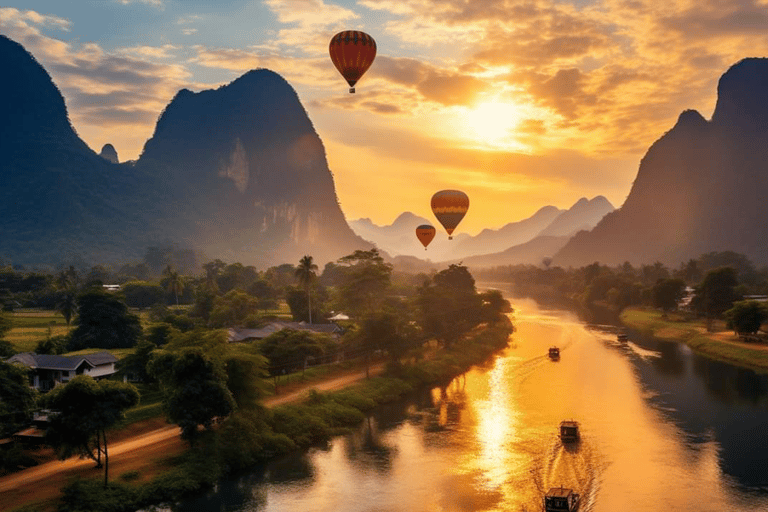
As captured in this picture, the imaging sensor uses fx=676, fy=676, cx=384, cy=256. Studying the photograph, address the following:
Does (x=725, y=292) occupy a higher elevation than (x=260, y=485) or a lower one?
higher

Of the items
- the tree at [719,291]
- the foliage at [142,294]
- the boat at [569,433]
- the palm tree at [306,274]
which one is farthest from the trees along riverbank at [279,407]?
the foliage at [142,294]

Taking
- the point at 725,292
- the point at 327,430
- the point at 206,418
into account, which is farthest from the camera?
the point at 725,292

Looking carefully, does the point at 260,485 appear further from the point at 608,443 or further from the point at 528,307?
the point at 528,307

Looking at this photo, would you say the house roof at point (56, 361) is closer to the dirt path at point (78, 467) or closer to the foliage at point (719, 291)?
the dirt path at point (78, 467)

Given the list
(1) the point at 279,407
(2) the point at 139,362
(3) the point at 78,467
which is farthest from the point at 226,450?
(2) the point at 139,362

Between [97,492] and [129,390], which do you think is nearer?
[97,492]

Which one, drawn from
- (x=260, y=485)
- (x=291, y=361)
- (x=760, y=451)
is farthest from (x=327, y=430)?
(x=760, y=451)

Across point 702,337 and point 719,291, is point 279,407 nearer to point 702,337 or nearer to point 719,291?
point 702,337
